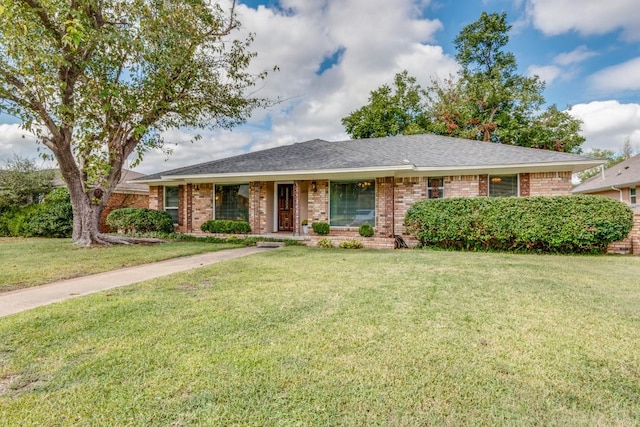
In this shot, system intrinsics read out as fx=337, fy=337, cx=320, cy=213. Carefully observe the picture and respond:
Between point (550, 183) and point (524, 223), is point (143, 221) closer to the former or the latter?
point (524, 223)

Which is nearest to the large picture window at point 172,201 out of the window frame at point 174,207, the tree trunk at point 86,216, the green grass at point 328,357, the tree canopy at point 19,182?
the window frame at point 174,207

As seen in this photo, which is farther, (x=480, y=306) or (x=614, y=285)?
(x=614, y=285)

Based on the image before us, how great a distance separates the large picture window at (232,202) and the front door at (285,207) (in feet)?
4.75

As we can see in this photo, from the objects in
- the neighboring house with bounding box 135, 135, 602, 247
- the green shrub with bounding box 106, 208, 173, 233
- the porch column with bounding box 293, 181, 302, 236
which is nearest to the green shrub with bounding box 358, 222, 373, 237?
the neighboring house with bounding box 135, 135, 602, 247

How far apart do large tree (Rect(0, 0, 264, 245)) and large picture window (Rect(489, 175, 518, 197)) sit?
374 inches

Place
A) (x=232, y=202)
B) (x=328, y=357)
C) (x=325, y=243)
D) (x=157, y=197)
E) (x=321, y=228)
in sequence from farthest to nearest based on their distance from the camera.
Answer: (x=157, y=197)
(x=232, y=202)
(x=321, y=228)
(x=325, y=243)
(x=328, y=357)

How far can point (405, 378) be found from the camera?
2521 mm

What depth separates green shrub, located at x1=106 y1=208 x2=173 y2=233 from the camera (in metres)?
14.7

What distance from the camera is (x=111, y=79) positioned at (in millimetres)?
10297

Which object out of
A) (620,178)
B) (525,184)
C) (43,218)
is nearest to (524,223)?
(525,184)

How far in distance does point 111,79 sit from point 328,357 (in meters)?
11.2

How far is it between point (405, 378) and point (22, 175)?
21019 millimetres

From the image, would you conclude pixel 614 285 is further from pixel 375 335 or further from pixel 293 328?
pixel 293 328

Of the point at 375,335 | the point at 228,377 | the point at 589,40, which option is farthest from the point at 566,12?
the point at 228,377
